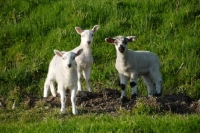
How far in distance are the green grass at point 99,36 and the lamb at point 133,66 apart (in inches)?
47.1

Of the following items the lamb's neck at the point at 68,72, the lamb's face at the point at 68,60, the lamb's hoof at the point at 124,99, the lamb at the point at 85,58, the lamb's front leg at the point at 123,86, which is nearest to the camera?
the lamb's face at the point at 68,60

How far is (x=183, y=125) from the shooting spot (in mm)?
9430

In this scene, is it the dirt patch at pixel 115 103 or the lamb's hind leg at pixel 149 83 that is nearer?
the dirt patch at pixel 115 103

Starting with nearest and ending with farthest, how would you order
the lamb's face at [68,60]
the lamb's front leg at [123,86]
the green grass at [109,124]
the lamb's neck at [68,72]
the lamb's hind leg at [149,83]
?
the green grass at [109,124], the lamb's face at [68,60], the lamb's neck at [68,72], the lamb's front leg at [123,86], the lamb's hind leg at [149,83]

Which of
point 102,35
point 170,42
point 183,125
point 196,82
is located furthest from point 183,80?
point 183,125

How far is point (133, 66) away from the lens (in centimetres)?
1278

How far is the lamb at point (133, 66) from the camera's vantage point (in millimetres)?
12688

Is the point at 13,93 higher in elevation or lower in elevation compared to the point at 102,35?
lower

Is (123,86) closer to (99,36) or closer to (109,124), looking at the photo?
(109,124)

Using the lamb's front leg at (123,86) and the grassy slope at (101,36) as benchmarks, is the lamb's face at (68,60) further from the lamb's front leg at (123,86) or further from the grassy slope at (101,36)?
the grassy slope at (101,36)

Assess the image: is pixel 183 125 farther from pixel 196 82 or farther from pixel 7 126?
pixel 196 82

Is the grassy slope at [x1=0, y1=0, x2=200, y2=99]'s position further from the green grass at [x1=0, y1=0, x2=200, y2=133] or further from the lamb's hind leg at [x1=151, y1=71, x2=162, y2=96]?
the lamb's hind leg at [x1=151, y1=71, x2=162, y2=96]

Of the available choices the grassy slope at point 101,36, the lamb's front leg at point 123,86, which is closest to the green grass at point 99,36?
the grassy slope at point 101,36

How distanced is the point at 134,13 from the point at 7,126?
7.80m
